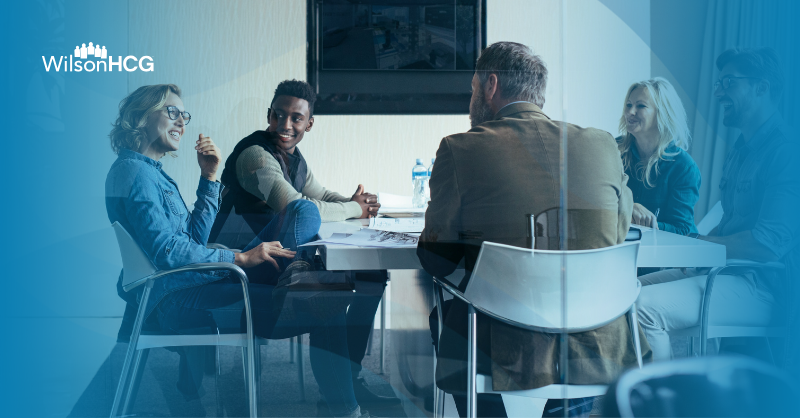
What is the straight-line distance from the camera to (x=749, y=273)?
4.88 feet

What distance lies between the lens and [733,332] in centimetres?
151

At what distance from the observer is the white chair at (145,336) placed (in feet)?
4.98

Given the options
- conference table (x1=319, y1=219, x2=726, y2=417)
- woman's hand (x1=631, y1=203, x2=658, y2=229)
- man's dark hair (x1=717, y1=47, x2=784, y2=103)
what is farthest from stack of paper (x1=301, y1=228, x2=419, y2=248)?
man's dark hair (x1=717, y1=47, x2=784, y2=103)

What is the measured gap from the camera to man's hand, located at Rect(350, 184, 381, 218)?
1.66 metres

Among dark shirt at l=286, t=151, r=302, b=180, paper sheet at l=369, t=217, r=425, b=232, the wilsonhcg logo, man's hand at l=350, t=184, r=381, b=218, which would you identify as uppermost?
the wilsonhcg logo

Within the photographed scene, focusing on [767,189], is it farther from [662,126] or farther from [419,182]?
[419,182]

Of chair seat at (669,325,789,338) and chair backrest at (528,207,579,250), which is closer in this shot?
chair backrest at (528,207,579,250)

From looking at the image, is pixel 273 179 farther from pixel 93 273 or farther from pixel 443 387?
pixel 443 387

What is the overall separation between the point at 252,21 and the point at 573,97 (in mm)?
973

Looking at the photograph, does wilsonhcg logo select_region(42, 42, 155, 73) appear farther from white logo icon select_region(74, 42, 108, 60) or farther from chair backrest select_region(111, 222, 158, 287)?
chair backrest select_region(111, 222, 158, 287)

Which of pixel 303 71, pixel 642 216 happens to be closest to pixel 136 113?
pixel 303 71

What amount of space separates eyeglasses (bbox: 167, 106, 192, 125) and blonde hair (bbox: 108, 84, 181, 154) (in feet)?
0.08

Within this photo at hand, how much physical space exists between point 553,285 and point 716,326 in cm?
60

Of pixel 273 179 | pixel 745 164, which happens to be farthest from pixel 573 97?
pixel 273 179
